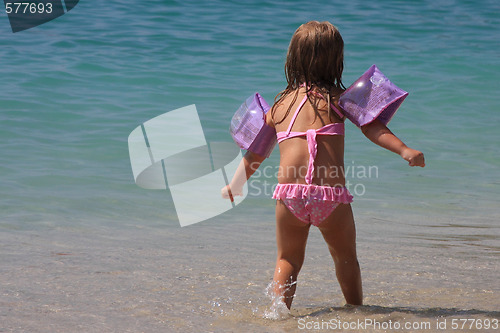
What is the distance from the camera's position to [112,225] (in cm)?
474

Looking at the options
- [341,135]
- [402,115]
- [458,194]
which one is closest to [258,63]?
[402,115]

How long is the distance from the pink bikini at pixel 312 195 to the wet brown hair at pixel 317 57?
0.13m

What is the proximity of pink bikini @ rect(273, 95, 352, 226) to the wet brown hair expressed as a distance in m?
0.13

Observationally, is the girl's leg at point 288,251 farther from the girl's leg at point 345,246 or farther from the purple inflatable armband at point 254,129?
the purple inflatable armband at point 254,129

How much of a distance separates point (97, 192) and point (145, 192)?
15.8 inches

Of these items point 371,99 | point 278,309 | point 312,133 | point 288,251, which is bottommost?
point 278,309

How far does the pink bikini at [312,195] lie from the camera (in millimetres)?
2828

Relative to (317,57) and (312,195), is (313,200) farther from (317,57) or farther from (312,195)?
(317,57)

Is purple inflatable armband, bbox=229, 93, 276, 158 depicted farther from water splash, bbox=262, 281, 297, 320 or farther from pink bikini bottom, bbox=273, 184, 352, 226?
water splash, bbox=262, 281, 297, 320

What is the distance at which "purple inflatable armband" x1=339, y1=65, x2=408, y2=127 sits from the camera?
2820mm

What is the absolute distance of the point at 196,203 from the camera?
539 cm

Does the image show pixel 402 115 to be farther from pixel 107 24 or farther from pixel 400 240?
pixel 107 24

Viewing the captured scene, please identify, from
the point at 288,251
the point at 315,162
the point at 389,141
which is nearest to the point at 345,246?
the point at 288,251

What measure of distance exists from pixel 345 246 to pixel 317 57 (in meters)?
0.84
